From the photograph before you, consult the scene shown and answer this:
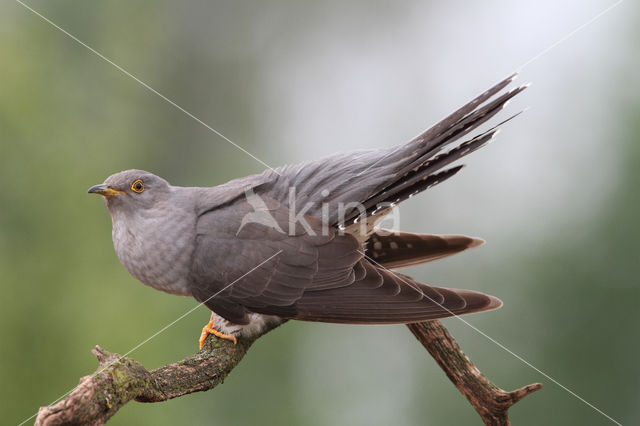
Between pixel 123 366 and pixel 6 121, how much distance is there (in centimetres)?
201

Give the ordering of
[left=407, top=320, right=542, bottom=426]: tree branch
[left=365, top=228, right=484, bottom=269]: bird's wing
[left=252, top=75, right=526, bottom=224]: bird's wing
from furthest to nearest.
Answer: [left=365, top=228, right=484, bottom=269]: bird's wing → [left=407, top=320, right=542, bottom=426]: tree branch → [left=252, top=75, right=526, bottom=224]: bird's wing

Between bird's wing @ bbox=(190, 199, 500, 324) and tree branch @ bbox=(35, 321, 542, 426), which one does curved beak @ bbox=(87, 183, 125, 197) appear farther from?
tree branch @ bbox=(35, 321, 542, 426)

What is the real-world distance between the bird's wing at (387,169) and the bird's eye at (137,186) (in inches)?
16.1

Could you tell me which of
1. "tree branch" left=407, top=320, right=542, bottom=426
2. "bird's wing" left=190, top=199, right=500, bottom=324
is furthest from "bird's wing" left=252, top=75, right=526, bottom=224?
"tree branch" left=407, top=320, right=542, bottom=426

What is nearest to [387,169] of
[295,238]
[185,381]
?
[295,238]

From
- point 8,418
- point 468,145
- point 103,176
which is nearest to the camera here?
point 468,145

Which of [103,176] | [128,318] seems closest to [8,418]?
[128,318]

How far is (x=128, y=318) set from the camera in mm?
3018

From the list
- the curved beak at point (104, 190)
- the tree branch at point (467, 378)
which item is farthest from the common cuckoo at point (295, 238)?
the tree branch at point (467, 378)

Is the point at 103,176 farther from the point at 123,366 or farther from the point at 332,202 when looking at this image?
the point at 123,366

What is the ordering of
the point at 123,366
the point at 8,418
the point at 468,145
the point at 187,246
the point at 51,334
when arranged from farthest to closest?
the point at 51,334, the point at 8,418, the point at 187,246, the point at 468,145, the point at 123,366

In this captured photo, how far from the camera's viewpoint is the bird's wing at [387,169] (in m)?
1.99

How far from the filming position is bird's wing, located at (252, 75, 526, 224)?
1.99 m

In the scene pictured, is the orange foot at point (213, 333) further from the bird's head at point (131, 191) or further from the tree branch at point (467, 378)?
the tree branch at point (467, 378)
